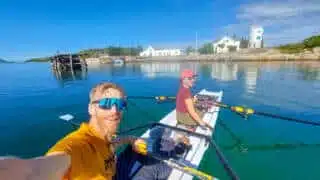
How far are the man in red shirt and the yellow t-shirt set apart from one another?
4219mm

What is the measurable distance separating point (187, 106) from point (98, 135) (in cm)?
448

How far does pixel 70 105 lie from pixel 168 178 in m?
13.8

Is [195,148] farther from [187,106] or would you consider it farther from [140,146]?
[140,146]

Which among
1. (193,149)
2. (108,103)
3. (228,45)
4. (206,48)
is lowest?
(193,149)

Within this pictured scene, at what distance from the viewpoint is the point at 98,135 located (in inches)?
106

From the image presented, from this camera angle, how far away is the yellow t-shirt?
7.28 ft

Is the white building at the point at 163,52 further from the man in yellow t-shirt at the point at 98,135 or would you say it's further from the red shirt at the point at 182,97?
the man in yellow t-shirt at the point at 98,135

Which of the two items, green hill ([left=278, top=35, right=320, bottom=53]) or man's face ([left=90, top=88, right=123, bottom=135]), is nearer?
man's face ([left=90, top=88, right=123, bottom=135])

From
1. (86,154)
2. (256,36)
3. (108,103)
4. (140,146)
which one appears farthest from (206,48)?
(86,154)

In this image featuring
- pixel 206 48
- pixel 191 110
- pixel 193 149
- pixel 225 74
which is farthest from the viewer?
pixel 206 48

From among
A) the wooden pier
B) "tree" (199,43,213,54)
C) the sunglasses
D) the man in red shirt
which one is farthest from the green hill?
the sunglasses

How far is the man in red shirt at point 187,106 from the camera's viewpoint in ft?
22.6

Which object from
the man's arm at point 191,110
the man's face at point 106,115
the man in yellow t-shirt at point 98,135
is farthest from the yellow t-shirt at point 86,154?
the man's arm at point 191,110

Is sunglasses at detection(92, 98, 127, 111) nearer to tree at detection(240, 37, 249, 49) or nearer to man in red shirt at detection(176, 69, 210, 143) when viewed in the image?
man in red shirt at detection(176, 69, 210, 143)
